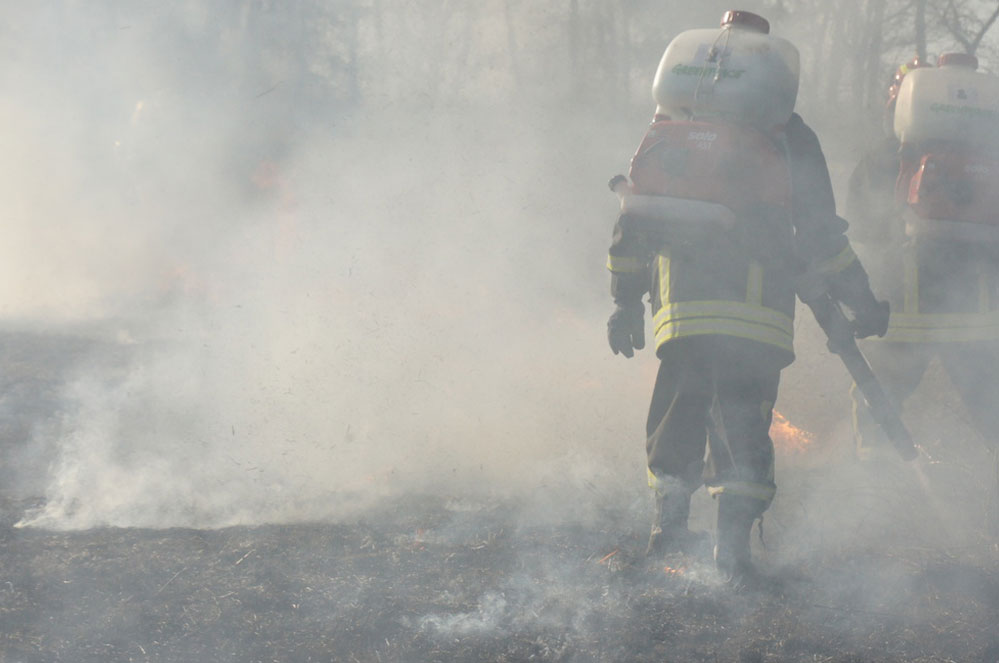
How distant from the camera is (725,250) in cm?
331

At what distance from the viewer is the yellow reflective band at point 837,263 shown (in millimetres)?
3500

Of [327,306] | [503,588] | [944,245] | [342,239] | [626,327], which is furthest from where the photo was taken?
[342,239]

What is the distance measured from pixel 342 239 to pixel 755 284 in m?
4.16

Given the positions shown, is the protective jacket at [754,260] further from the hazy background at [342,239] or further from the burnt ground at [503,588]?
the hazy background at [342,239]

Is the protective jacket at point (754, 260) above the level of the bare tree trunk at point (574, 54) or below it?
below

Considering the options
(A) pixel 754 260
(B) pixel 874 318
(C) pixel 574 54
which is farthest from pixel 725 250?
(C) pixel 574 54

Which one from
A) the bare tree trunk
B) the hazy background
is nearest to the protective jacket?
the hazy background

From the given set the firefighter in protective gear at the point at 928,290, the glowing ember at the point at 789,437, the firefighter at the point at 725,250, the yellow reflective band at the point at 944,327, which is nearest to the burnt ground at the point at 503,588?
the firefighter at the point at 725,250

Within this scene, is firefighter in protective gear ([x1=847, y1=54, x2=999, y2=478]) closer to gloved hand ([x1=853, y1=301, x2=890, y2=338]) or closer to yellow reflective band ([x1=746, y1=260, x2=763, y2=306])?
gloved hand ([x1=853, y1=301, x2=890, y2=338])

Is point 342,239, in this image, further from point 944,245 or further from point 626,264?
point 944,245

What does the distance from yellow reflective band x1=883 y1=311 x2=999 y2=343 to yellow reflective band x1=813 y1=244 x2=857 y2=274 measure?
0.94 m

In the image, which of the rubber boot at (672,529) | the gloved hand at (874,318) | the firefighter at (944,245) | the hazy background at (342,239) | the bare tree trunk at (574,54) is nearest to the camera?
the rubber boot at (672,529)

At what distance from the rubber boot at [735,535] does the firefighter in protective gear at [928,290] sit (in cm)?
147

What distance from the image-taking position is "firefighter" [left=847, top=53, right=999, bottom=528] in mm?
4074
